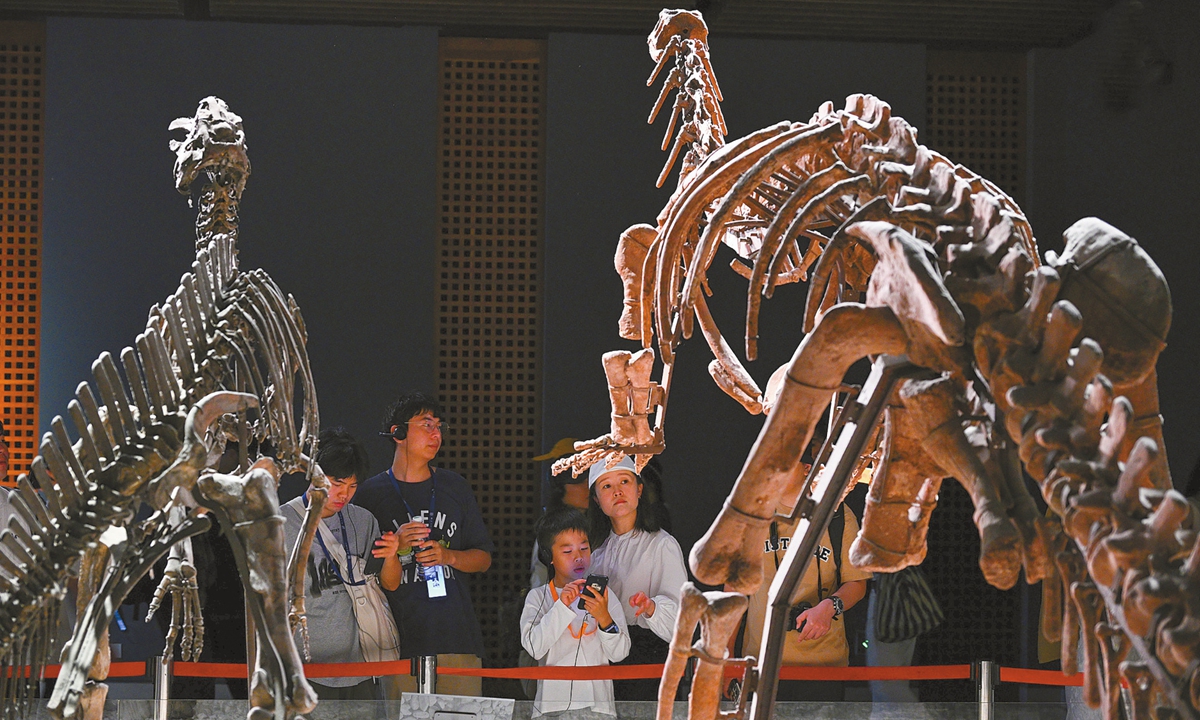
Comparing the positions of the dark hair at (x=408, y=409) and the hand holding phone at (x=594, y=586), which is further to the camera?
the dark hair at (x=408, y=409)

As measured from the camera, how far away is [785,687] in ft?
24.0

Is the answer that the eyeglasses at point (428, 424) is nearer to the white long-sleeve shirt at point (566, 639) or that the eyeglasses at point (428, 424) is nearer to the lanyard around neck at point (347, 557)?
the lanyard around neck at point (347, 557)

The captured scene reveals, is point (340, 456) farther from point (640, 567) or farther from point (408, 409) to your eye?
point (640, 567)

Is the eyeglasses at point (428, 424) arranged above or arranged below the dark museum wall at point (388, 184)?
below

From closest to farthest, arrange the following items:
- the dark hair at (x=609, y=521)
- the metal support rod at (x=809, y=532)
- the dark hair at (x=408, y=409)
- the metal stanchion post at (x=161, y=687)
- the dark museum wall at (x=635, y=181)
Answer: the metal support rod at (x=809, y=532) → the metal stanchion post at (x=161, y=687) → the dark hair at (x=609, y=521) → the dark hair at (x=408, y=409) → the dark museum wall at (x=635, y=181)

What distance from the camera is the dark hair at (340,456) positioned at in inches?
243

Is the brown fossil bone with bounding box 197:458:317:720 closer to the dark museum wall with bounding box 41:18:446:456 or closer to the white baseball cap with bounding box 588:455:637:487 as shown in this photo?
the white baseball cap with bounding box 588:455:637:487

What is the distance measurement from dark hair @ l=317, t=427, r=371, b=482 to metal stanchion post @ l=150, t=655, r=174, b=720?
1.21 metres

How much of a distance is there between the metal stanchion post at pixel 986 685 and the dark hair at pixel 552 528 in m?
2.06

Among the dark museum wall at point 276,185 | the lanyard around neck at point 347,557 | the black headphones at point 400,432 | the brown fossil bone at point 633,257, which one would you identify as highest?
the dark museum wall at point 276,185

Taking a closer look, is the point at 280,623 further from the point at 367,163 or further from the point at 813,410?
the point at 367,163

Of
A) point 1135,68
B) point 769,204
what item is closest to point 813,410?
point 769,204

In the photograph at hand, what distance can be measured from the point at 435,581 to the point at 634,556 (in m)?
1.14

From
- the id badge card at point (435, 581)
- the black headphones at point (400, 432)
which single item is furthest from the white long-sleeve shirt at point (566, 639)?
the black headphones at point (400, 432)
